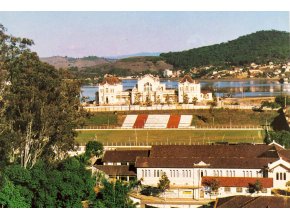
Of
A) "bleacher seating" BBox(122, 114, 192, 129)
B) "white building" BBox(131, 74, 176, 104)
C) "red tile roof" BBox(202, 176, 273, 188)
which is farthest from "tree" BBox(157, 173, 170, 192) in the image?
"white building" BBox(131, 74, 176, 104)

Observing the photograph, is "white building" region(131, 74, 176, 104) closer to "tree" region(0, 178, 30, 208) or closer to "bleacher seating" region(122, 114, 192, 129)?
"bleacher seating" region(122, 114, 192, 129)

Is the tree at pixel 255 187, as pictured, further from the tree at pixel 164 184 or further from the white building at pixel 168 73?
the white building at pixel 168 73

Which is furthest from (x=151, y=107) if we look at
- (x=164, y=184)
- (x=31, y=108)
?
(x=31, y=108)

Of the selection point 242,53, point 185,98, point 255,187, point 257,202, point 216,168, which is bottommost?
point 255,187

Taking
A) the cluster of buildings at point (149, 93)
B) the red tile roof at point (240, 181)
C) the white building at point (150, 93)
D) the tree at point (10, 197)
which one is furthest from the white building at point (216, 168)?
the white building at point (150, 93)

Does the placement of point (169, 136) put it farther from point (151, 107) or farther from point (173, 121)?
point (151, 107)

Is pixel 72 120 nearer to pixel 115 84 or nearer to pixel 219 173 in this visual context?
pixel 219 173
